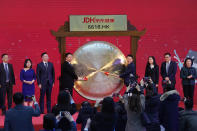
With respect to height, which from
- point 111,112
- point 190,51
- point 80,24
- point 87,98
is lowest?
point 87,98

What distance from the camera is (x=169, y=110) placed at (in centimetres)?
318

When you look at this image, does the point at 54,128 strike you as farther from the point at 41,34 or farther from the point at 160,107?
the point at 41,34

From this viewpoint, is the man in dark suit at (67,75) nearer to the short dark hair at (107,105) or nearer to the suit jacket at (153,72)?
the suit jacket at (153,72)

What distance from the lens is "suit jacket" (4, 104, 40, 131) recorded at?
8.53ft

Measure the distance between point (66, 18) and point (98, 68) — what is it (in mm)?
1052

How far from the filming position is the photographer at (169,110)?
10.3 feet

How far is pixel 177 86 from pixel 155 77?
945 millimetres

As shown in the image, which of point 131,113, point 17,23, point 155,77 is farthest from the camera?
point 17,23

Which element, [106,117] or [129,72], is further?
[129,72]

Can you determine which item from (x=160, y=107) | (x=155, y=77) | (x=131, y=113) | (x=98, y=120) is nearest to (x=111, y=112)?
(x=98, y=120)

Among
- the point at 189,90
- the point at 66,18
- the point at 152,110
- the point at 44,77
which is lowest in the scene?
the point at 189,90

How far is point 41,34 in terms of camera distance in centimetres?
545

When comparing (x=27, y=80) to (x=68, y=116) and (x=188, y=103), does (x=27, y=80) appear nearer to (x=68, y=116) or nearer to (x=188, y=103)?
(x=68, y=116)

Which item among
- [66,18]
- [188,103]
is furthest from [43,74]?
[188,103]
